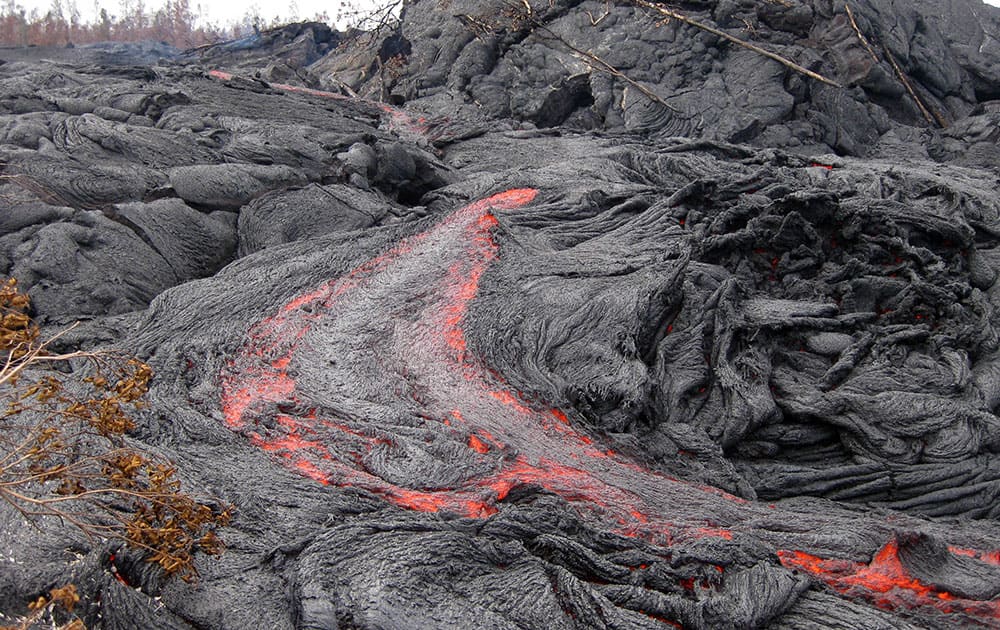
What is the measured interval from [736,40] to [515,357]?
41.6 feet

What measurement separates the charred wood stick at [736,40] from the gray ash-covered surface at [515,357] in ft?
6.79

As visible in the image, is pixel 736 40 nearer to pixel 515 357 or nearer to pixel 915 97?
pixel 915 97

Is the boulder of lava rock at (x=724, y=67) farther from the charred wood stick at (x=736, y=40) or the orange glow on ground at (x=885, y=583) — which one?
the orange glow on ground at (x=885, y=583)

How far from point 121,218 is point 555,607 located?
8.17m

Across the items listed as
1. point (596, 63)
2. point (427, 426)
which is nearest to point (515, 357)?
point (427, 426)

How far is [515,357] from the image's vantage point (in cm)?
742

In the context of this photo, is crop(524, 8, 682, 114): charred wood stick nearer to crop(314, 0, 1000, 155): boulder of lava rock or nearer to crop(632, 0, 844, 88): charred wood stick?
crop(314, 0, 1000, 155): boulder of lava rock

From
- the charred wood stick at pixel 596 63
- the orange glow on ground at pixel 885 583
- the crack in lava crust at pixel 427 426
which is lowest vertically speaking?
the orange glow on ground at pixel 885 583

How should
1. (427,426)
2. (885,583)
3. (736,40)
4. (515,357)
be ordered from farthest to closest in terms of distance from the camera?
(736,40)
(515,357)
(427,426)
(885,583)

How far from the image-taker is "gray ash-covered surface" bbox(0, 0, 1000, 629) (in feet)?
14.8

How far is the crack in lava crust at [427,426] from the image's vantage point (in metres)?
5.44

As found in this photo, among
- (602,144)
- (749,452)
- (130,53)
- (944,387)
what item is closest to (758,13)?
(602,144)

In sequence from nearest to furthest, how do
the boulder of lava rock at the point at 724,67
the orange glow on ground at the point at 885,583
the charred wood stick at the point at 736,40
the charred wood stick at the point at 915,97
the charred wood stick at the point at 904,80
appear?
the orange glow on ground at the point at 885,583
the charred wood stick at the point at 736,40
the boulder of lava rock at the point at 724,67
the charred wood stick at the point at 904,80
the charred wood stick at the point at 915,97

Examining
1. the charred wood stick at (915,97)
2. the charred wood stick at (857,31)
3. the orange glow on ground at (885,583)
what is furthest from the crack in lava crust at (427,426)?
the charred wood stick at (915,97)
